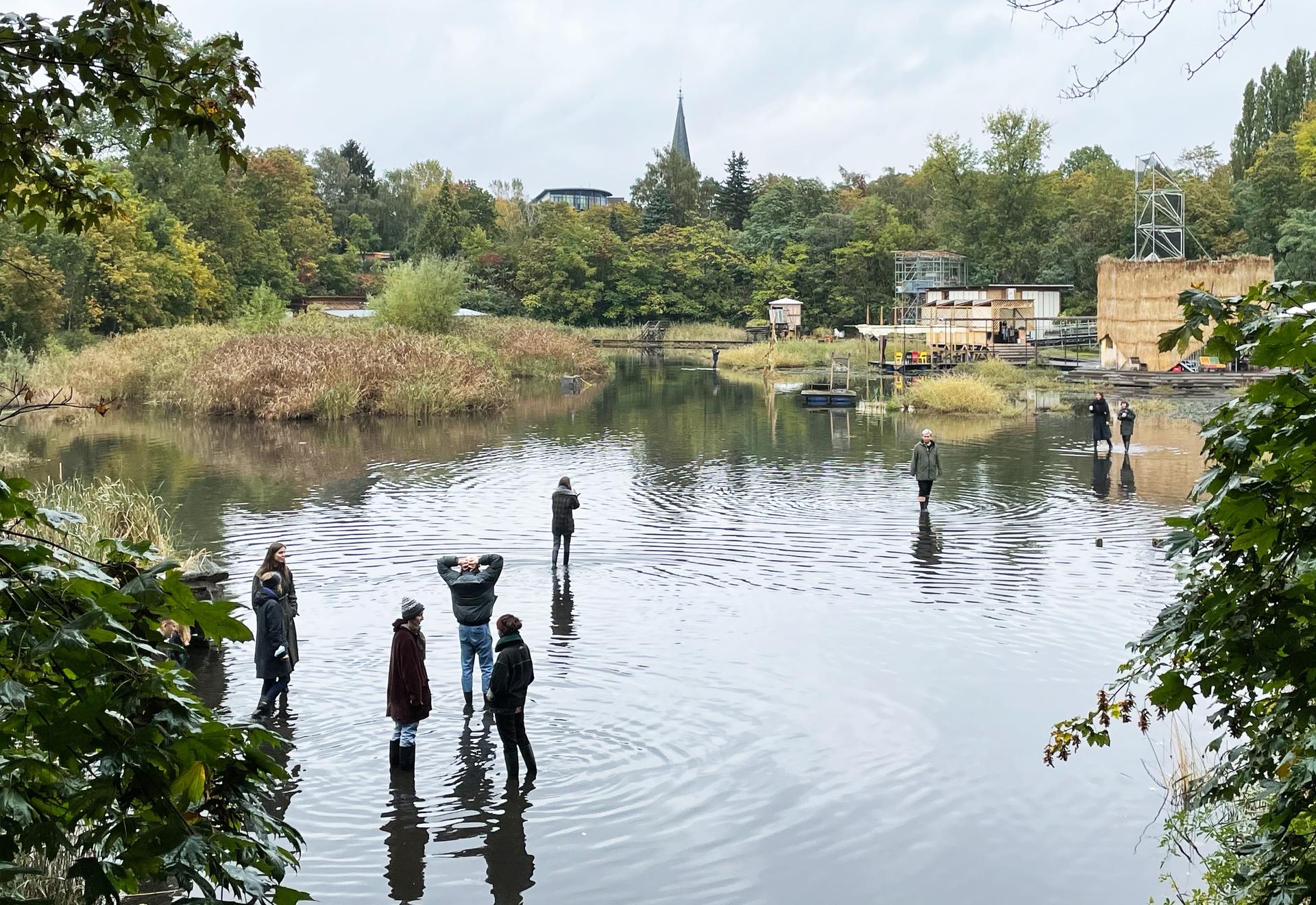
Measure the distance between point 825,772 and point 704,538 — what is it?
32.2 feet

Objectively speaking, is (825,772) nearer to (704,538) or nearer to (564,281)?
(704,538)

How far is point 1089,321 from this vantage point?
66.5 m

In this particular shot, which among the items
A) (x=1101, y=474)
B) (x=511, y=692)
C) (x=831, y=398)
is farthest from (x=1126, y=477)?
(x=511, y=692)

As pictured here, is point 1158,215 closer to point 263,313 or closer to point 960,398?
point 960,398

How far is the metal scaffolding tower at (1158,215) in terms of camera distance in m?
54.5

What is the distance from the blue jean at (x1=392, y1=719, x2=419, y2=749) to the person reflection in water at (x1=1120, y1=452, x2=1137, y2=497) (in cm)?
1705

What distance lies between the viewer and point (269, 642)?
1077cm

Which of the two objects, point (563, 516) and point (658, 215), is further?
point (658, 215)

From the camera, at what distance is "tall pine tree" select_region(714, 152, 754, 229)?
10650cm

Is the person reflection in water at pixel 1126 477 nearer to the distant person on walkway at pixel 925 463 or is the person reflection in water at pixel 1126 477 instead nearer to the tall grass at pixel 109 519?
the distant person on walkway at pixel 925 463

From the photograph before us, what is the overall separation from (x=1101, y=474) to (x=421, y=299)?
3399 centimetres

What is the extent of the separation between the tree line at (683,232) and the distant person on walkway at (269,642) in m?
44.7

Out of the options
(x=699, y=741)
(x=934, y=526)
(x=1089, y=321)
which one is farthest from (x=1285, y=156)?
(x=699, y=741)

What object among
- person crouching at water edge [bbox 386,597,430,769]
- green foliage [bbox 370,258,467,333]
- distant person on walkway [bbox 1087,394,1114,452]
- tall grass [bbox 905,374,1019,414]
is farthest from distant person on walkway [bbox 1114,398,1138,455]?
green foliage [bbox 370,258,467,333]
